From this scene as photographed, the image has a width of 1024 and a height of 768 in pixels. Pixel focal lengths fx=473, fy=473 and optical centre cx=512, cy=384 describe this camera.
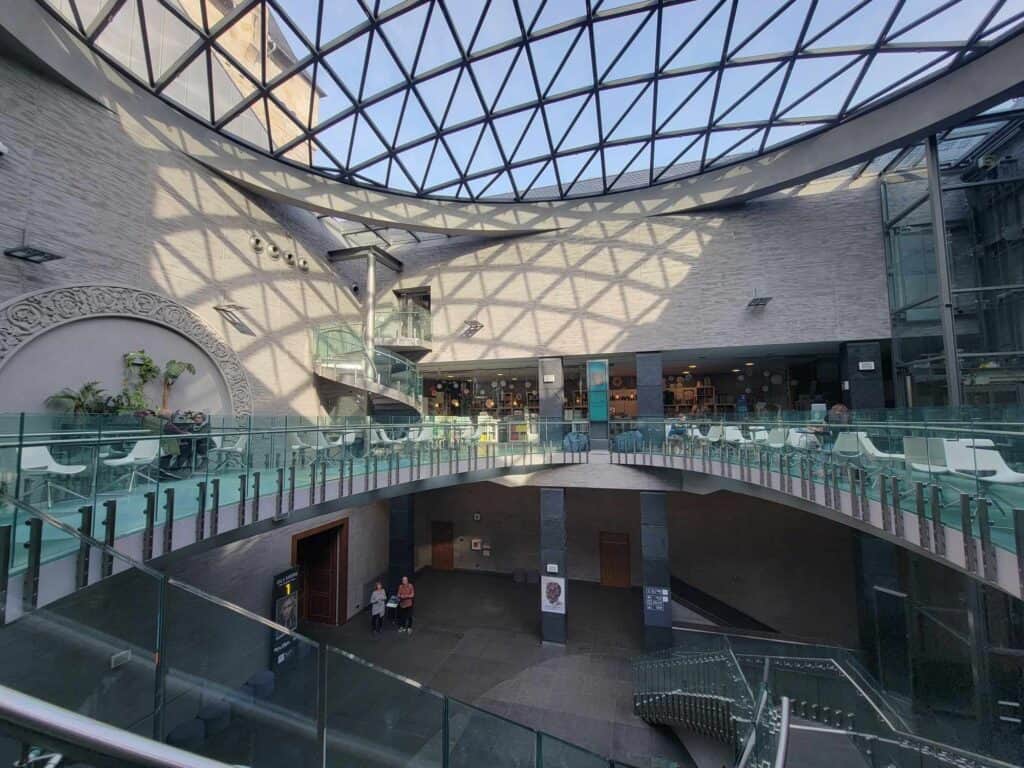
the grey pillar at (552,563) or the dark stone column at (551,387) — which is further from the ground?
the dark stone column at (551,387)

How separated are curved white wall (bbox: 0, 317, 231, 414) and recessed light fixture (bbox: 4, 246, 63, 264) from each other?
4.57 ft

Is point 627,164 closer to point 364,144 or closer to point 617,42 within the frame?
point 617,42

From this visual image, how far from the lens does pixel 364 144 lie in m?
16.5

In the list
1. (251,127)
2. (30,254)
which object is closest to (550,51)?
(251,127)

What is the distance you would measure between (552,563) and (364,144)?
15.7 meters

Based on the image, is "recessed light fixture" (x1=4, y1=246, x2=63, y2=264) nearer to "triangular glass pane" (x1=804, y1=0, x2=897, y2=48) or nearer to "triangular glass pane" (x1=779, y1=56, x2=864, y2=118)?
"triangular glass pane" (x1=804, y1=0, x2=897, y2=48)

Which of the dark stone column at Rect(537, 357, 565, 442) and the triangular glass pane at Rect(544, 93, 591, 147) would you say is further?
the dark stone column at Rect(537, 357, 565, 442)

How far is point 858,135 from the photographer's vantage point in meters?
14.6

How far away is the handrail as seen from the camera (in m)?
0.82

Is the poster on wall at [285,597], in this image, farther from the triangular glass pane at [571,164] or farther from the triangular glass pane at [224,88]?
the triangular glass pane at [571,164]

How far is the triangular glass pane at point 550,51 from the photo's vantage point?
13.7m

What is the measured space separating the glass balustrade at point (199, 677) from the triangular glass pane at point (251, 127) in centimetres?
1455

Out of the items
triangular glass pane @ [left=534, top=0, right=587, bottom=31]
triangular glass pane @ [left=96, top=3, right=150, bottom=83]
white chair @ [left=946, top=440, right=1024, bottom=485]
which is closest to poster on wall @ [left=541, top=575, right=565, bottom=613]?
white chair @ [left=946, top=440, right=1024, bottom=485]

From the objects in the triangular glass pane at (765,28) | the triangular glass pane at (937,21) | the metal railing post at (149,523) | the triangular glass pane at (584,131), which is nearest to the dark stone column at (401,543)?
the metal railing post at (149,523)
